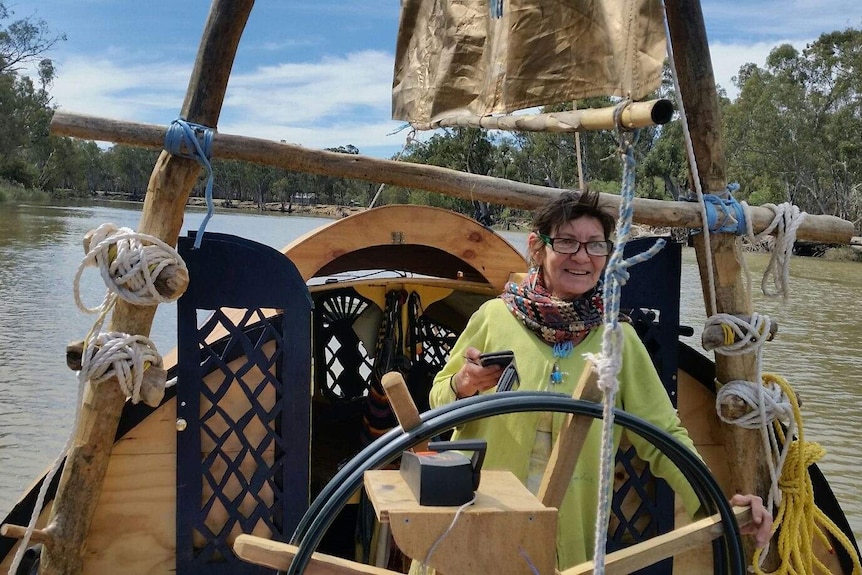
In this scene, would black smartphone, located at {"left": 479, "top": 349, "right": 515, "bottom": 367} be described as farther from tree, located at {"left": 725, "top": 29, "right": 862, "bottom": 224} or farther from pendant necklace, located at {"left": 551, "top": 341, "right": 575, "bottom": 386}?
tree, located at {"left": 725, "top": 29, "right": 862, "bottom": 224}

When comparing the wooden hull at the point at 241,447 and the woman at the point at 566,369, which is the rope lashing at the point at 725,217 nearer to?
the wooden hull at the point at 241,447

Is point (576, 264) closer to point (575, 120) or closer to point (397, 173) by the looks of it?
point (575, 120)

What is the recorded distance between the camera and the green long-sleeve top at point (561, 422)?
6.07 ft

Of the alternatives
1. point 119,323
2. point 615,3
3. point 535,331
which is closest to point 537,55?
point 615,3

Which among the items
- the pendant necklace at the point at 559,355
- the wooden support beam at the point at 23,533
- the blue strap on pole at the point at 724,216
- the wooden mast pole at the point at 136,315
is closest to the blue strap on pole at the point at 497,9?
the wooden mast pole at the point at 136,315

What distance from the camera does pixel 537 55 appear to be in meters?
2.96

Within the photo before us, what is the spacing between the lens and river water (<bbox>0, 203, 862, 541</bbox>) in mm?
7126

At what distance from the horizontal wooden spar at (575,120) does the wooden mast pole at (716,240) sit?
1.57 ft

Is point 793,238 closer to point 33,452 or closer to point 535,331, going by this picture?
point 535,331

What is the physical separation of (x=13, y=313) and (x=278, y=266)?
466 inches

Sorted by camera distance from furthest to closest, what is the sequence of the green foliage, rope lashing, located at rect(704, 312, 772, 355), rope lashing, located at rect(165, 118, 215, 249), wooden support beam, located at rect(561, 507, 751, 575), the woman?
the green foliage
rope lashing, located at rect(704, 312, 772, 355)
rope lashing, located at rect(165, 118, 215, 249)
the woman
wooden support beam, located at rect(561, 507, 751, 575)

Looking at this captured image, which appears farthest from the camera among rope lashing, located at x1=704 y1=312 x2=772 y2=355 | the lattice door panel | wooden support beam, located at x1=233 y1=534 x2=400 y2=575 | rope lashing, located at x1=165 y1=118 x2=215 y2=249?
rope lashing, located at x1=704 y1=312 x2=772 y2=355

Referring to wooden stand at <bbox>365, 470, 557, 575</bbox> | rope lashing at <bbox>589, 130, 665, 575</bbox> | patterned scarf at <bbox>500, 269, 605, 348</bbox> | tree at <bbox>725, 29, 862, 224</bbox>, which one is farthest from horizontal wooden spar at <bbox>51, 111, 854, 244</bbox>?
tree at <bbox>725, 29, 862, 224</bbox>

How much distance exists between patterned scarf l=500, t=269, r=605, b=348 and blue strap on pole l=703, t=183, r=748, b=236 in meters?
1.11
